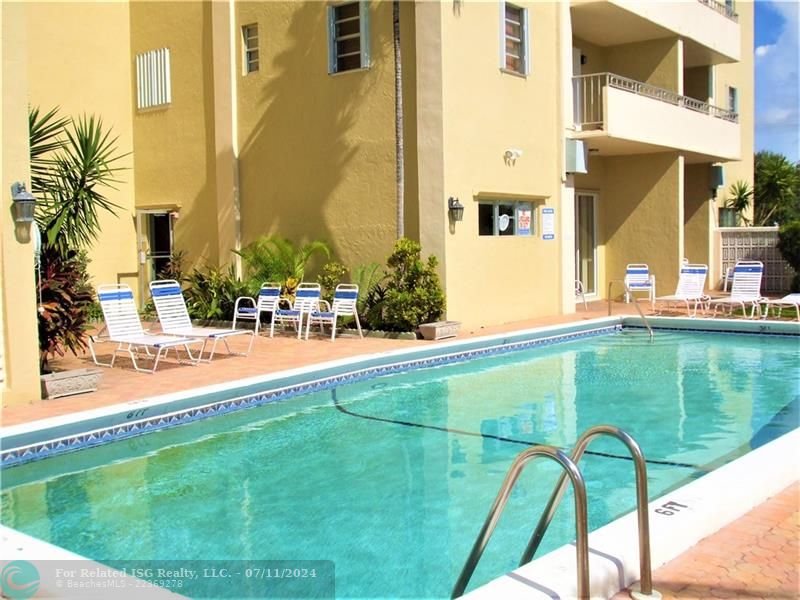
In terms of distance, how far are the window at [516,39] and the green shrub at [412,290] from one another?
4.52 metres

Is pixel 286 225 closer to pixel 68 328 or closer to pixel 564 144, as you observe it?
pixel 564 144

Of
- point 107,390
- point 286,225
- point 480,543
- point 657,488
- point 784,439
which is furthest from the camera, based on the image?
point 286,225

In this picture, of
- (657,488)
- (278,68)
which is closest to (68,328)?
(657,488)

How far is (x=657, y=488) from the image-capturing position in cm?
648

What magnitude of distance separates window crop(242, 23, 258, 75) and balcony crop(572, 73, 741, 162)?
7043 mm

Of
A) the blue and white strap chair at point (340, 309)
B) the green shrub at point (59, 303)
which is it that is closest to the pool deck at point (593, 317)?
the blue and white strap chair at point (340, 309)

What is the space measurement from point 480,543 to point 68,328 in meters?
7.37

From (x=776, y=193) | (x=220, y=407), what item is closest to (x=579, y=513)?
(x=220, y=407)

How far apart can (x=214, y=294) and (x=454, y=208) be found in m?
5.44

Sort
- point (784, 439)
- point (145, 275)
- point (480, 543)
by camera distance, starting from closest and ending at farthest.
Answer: point (480, 543), point (784, 439), point (145, 275)

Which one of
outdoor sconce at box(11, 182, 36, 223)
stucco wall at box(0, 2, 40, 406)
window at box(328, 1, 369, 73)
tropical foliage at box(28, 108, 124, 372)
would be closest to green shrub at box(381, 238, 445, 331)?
window at box(328, 1, 369, 73)

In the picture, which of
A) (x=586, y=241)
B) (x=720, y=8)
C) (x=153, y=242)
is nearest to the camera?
(x=153, y=242)

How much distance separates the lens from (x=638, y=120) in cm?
1809

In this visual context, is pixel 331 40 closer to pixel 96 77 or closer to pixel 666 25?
pixel 96 77
